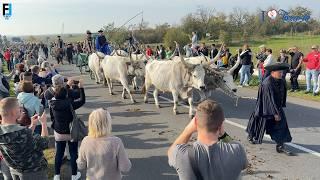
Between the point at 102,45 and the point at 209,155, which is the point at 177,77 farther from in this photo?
the point at 209,155

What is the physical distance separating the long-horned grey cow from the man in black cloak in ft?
10.3

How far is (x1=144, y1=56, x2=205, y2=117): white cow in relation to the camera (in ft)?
39.5

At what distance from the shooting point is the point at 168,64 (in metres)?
13.4

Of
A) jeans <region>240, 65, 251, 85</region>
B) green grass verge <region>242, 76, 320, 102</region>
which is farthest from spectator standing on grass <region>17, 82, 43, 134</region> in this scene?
jeans <region>240, 65, 251, 85</region>

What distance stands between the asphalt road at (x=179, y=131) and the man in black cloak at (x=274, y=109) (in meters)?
0.37

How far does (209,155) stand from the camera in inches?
134

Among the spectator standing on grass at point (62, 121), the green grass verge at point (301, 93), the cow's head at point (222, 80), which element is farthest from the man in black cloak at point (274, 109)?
the green grass verge at point (301, 93)

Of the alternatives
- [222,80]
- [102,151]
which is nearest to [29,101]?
[102,151]

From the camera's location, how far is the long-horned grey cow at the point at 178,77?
39.5 feet

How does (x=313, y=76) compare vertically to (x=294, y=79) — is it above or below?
above

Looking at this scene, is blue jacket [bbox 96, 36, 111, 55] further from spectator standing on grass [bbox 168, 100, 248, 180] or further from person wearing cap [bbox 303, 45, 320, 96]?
spectator standing on grass [bbox 168, 100, 248, 180]

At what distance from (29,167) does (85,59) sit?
2017cm

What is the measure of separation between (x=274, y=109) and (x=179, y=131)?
2908 mm

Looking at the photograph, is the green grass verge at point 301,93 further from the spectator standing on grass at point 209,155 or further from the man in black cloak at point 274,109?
the spectator standing on grass at point 209,155
